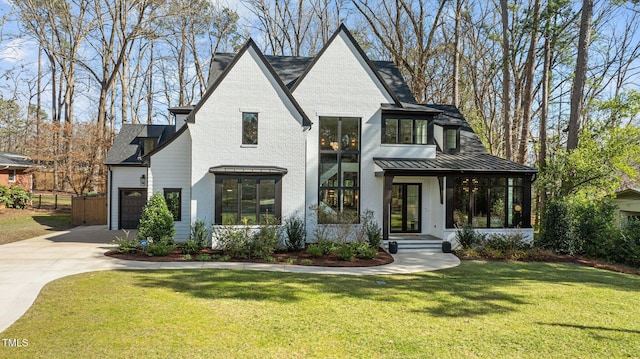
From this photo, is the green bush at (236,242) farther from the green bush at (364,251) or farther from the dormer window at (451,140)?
the dormer window at (451,140)

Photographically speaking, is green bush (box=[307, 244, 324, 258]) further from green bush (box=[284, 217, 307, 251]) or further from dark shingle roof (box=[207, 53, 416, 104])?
dark shingle roof (box=[207, 53, 416, 104])

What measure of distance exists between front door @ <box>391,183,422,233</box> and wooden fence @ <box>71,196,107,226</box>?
16932mm

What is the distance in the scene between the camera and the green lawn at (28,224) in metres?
16.1

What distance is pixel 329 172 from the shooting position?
51.1ft

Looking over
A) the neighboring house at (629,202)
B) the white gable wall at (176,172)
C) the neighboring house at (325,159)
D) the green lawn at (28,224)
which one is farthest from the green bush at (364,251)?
the green lawn at (28,224)

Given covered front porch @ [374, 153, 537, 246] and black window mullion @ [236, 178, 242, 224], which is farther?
covered front porch @ [374, 153, 537, 246]

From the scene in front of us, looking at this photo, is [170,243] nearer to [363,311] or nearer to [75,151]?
[363,311]

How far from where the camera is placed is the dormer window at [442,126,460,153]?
17.9 m

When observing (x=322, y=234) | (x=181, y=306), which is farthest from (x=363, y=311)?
(x=322, y=234)

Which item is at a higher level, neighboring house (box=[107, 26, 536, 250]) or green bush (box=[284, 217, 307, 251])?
neighboring house (box=[107, 26, 536, 250])

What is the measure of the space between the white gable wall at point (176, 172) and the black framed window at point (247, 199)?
2.52 metres

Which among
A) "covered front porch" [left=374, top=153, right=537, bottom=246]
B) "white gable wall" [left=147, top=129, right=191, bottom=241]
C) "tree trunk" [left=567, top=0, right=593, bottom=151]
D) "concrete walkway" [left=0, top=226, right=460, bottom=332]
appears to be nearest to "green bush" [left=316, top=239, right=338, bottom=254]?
"concrete walkway" [left=0, top=226, right=460, bottom=332]

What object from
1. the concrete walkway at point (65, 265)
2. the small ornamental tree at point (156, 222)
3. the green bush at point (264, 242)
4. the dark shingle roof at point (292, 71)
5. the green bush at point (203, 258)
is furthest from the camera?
the dark shingle roof at point (292, 71)

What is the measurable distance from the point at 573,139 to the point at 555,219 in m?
4.67
